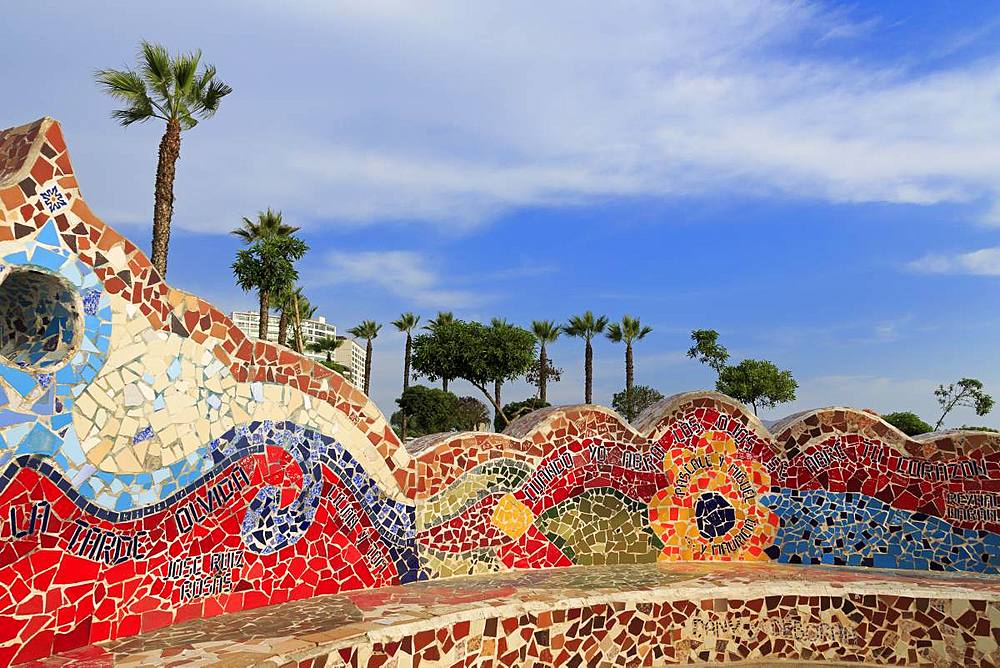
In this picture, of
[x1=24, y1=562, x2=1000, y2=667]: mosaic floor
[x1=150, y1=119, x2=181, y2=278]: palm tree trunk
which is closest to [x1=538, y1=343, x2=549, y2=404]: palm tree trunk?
[x1=150, y1=119, x2=181, y2=278]: palm tree trunk

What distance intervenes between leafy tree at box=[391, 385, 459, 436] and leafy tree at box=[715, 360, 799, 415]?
39.4 ft

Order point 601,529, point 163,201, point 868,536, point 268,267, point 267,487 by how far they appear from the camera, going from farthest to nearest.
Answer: point 268,267
point 163,201
point 868,536
point 601,529
point 267,487

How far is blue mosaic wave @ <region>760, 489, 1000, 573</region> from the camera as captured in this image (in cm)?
692

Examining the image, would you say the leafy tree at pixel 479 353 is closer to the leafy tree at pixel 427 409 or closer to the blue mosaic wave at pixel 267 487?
the leafy tree at pixel 427 409

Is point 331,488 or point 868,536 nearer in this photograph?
point 331,488

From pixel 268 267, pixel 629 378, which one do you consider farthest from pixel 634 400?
pixel 268 267

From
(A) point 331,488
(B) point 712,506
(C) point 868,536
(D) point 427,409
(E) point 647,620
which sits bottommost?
(E) point 647,620

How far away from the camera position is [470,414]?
40.3m

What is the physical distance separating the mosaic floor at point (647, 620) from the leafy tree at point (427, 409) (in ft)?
94.5

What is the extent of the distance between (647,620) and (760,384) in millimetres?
31922

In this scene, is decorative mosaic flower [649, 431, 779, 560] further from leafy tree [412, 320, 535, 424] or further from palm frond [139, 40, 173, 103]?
leafy tree [412, 320, 535, 424]

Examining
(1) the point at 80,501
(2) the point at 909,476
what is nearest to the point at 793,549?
(2) the point at 909,476

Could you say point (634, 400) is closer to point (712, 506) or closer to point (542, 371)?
point (542, 371)

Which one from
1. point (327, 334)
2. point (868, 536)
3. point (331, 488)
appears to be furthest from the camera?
point (327, 334)
